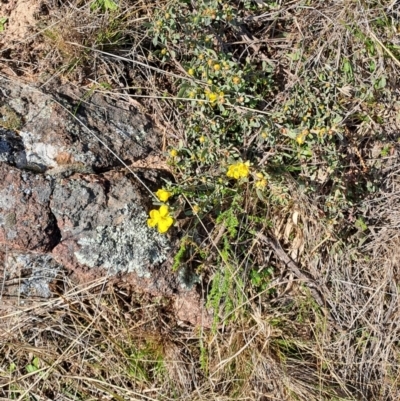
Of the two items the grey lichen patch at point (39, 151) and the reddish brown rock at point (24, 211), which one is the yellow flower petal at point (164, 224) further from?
the grey lichen patch at point (39, 151)

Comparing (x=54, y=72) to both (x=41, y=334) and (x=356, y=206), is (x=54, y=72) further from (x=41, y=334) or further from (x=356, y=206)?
(x=356, y=206)

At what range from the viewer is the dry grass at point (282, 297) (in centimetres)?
265

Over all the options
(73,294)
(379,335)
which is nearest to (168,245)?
(73,294)

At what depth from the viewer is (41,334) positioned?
2705 millimetres

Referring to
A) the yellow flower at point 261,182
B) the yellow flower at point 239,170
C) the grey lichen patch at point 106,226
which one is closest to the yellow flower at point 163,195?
the grey lichen patch at point 106,226

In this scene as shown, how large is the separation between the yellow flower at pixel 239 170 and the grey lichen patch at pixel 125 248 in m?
0.46

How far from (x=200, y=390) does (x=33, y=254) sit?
3.41 ft

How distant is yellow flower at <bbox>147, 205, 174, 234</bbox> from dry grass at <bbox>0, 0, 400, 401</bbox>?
33 centimetres

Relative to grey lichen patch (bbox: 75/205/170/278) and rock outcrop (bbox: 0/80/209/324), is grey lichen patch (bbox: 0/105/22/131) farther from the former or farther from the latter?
grey lichen patch (bbox: 75/205/170/278)

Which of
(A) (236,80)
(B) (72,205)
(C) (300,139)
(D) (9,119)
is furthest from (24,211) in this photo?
(C) (300,139)

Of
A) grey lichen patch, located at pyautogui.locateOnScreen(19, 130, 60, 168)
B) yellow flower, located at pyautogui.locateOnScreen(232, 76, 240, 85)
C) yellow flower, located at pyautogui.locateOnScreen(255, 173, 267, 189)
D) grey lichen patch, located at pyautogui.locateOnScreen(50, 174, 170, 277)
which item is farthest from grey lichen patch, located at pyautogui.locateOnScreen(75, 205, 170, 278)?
yellow flower, located at pyautogui.locateOnScreen(232, 76, 240, 85)

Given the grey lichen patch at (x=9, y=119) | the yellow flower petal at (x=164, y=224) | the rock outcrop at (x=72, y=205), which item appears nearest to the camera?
the yellow flower petal at (x=164, y=224)

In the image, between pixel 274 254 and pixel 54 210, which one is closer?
pixel 54 210

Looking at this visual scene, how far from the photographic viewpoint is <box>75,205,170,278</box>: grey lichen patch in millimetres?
2496
